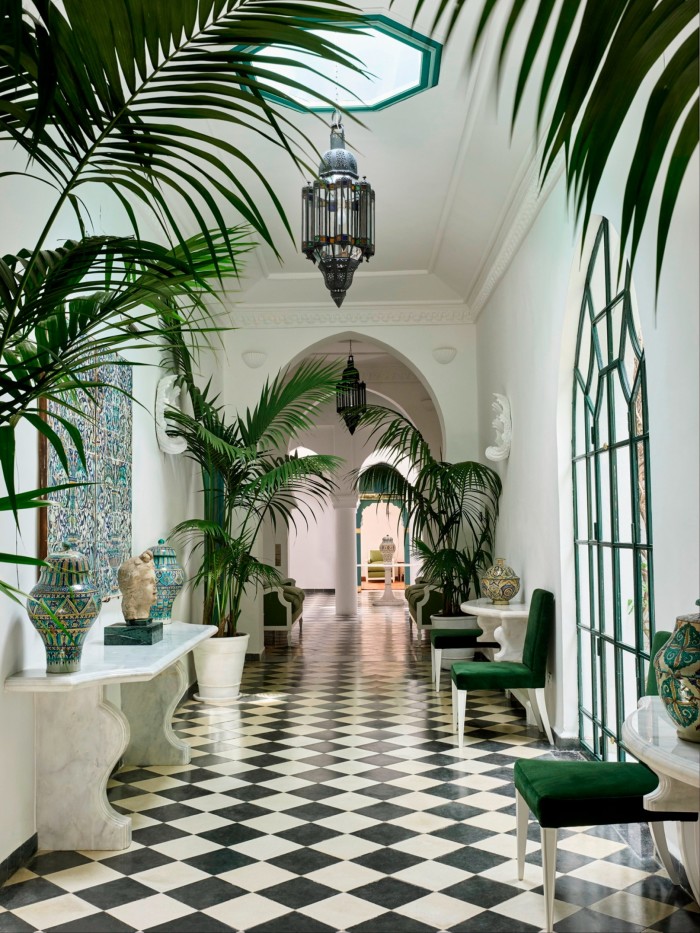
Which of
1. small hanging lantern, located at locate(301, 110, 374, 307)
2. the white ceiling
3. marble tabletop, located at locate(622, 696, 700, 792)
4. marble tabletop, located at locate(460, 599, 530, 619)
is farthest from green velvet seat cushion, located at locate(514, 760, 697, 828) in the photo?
marble tabletop, located at locate(460, 599, 530, 619)

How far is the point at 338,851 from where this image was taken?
158 inches

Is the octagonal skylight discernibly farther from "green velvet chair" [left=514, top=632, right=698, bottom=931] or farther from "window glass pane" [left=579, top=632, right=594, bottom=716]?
"green velvet chair" [left=514, top=632, right=698, bottom=931]

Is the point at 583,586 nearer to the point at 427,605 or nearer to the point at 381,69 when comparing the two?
the point at 381,69

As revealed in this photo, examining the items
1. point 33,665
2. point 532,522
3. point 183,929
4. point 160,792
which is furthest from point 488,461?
point 183,929

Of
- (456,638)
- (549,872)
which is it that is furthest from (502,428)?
(549,872)

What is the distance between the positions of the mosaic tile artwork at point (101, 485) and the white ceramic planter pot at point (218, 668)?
1876mm

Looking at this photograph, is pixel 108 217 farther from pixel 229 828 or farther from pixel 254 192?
pixel 229 828

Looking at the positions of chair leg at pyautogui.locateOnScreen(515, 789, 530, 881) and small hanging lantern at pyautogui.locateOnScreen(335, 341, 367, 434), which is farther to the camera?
small hanging lantern at pyautogui.locateOnScreen(335, 341, 367, 434)

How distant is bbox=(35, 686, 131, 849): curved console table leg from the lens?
162 inches

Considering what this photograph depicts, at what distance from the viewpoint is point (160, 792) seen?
197 inches

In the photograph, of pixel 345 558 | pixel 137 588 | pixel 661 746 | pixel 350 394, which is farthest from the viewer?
pixel 345 558

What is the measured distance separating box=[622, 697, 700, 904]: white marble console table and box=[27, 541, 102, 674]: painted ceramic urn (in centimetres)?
242

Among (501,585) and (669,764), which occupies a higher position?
(501,585)

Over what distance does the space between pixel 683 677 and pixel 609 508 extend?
2719 mm
